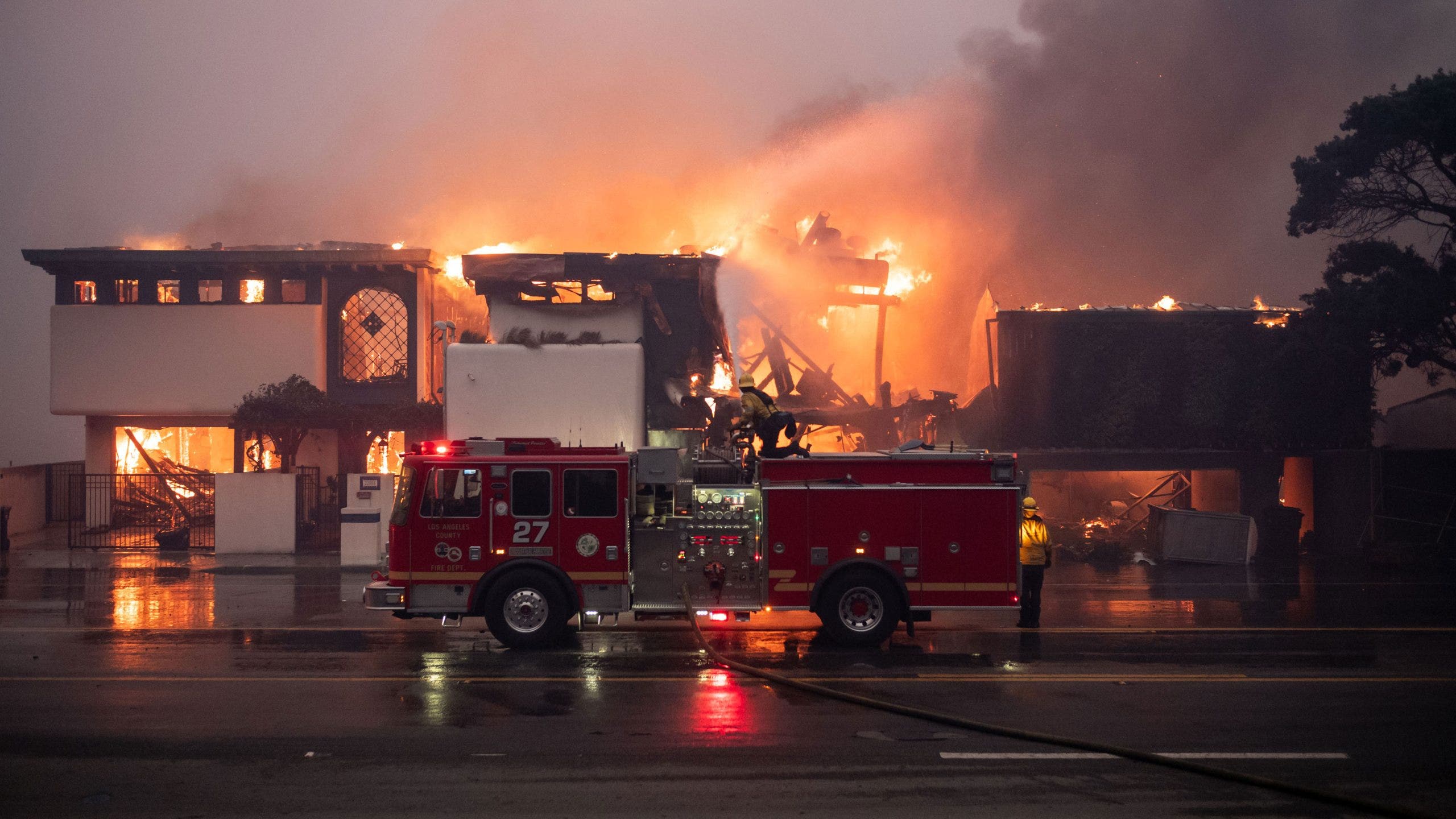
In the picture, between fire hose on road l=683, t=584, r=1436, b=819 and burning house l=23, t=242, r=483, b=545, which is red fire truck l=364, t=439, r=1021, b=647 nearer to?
fire hose on road l=683, t=584, r=1436, b=819

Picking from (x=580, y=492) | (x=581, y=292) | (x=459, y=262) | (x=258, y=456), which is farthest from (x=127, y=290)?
(x=580, y=492)

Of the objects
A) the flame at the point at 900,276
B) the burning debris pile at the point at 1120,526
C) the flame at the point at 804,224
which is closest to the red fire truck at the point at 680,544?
the burning debris pile at the point at 1120,526

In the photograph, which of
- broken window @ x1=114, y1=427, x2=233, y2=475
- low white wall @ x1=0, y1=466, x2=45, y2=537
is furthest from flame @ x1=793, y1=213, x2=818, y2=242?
low white wall @ x1=0, y1=466, x2=45, y2=537

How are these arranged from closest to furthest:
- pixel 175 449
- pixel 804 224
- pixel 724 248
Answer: pixel 724 248 → pixel 175 449 → pixel 804 224

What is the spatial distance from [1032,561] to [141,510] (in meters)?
24.5

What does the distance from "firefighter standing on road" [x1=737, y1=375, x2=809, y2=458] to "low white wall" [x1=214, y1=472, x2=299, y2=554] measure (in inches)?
562

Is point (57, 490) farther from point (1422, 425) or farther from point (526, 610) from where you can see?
point (1422, 425)

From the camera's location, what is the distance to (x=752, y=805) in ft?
20.6

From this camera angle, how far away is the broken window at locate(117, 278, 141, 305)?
28.7m

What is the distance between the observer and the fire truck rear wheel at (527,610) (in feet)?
36.4

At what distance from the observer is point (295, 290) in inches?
1126

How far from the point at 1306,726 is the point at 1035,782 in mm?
3099

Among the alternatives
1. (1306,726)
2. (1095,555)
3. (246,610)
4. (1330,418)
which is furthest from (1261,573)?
(246,610)

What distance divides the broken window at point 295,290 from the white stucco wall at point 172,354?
441 millimetres
